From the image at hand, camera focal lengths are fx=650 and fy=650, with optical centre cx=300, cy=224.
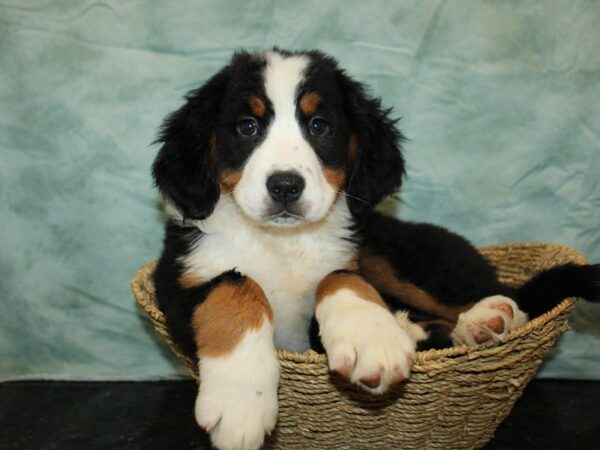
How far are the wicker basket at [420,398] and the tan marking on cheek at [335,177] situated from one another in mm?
703

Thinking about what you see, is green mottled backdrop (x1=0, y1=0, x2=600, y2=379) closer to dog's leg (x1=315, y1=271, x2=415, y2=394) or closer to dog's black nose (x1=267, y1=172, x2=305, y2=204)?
dog's black nose (x1=267, y1=172, x2=305, y2=204)

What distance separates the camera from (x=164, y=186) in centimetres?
243

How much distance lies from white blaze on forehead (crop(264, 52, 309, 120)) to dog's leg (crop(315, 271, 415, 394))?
0.73 meters

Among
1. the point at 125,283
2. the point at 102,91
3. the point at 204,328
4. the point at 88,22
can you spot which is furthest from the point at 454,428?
the point at 88,22

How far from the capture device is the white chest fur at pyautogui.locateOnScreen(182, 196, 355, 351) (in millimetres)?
2434

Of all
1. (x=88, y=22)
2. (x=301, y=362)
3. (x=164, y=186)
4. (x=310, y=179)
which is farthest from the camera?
(x=88, y=22)

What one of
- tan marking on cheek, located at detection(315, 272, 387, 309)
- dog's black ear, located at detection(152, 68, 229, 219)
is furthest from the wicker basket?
dog's black ear, located at detection(152, 68, 229, 219)

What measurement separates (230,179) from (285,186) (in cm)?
33

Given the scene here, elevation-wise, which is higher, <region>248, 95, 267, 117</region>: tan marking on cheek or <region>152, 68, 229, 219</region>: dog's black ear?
<region>248, 95, 267, 117</region>: tan marking on cheek

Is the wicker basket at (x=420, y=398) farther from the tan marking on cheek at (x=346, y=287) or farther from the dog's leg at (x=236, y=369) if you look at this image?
the tan marking on cheek at (x=346, y=287)

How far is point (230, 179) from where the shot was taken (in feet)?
7.86

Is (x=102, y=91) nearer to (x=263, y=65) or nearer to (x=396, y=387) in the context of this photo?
(x=263, y=65)

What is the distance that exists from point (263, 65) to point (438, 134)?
127cm

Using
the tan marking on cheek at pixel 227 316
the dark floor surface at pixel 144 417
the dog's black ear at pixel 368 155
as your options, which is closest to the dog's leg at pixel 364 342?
the tan marking on cheek at pixel 227 316
